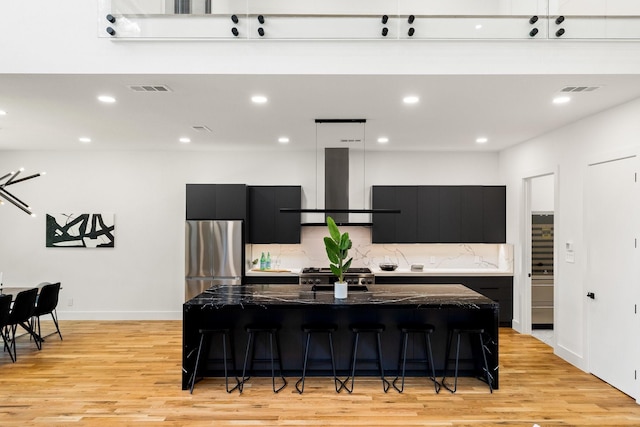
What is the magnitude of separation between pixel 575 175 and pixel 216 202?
5018 mm

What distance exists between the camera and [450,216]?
22.8 feet

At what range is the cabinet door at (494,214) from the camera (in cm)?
690

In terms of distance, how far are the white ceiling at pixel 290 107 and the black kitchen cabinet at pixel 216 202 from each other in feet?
2.62

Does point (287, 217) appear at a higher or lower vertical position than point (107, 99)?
lower

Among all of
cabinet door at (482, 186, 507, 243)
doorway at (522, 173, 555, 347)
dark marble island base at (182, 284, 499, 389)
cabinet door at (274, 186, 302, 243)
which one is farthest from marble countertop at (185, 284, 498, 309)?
cabinet door at (482, 186, 507, 243)

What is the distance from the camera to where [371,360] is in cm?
448

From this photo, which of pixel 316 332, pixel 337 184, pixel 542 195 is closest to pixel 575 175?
pixel 542 195

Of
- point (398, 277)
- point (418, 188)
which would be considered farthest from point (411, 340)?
point (418, 188)

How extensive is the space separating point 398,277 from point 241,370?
3084mm

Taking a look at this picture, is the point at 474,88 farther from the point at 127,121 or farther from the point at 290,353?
the point at 127,121

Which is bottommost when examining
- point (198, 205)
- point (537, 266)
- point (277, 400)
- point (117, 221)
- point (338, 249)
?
point (277, 400)

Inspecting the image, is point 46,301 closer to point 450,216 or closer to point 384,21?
point 384,21

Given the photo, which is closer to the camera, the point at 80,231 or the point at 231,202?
the point at 231,202

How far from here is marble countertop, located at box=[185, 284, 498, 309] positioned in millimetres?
Result: 4125
